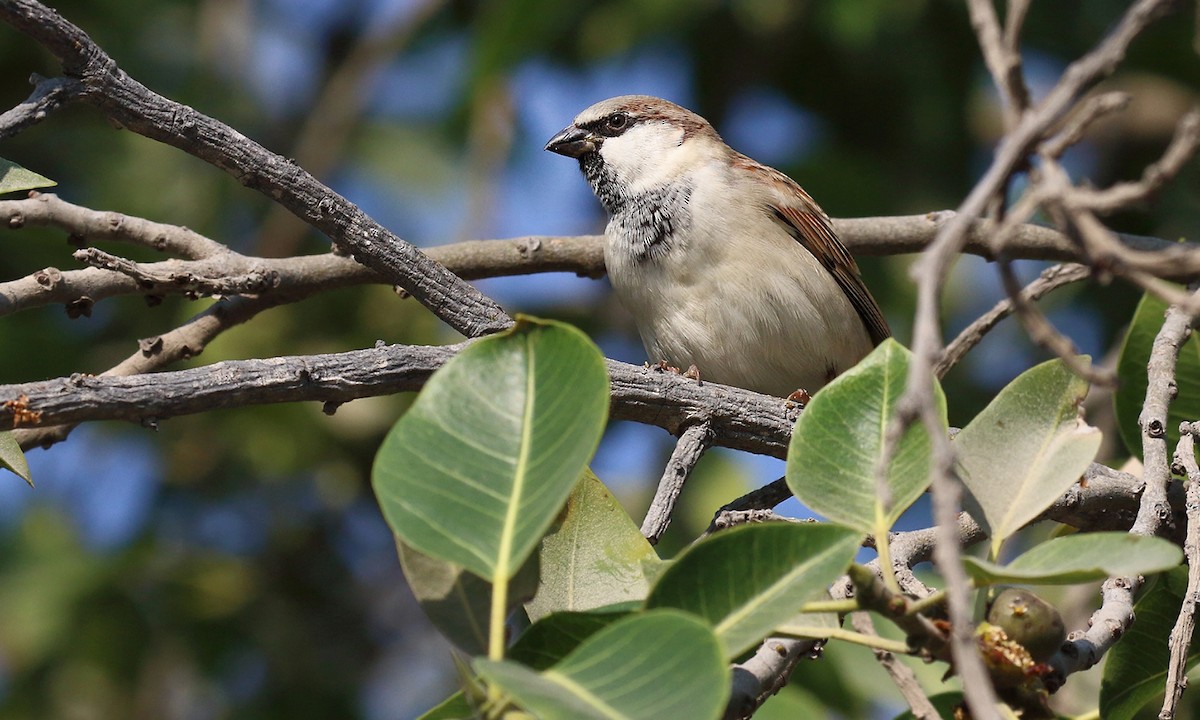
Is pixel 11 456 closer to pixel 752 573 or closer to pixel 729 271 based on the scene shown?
pixel 752 573

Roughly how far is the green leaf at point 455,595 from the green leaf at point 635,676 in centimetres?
26

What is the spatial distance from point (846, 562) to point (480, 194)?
3.80m

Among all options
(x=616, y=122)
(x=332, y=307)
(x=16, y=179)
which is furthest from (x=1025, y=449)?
(x=332, y=307)

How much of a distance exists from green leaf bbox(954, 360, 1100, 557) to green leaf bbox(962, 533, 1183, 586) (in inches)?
8.5

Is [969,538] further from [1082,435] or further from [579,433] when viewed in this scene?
[579,433]

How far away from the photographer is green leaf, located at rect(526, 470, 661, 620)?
1.58 m

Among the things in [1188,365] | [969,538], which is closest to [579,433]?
[969,538]

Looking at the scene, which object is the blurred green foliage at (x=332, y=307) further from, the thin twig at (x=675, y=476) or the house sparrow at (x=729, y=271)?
the thin twig at (x=675, y=476)

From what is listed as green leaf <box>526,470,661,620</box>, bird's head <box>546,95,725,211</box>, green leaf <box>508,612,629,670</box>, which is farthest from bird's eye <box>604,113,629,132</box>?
green leaf <box>508,612,629,670</box>

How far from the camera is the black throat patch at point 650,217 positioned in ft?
12.1

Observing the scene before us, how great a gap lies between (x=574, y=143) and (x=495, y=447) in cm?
300

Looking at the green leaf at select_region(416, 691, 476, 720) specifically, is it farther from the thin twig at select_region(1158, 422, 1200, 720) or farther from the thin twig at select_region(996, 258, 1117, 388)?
the thin twig at select_region(1158, 422, 1200, 720)

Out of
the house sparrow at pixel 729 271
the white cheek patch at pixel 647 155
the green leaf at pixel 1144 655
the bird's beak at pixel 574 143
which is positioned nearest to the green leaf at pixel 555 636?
the green leaf at pixel 1144 655

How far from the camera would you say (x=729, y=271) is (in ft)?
12.1
